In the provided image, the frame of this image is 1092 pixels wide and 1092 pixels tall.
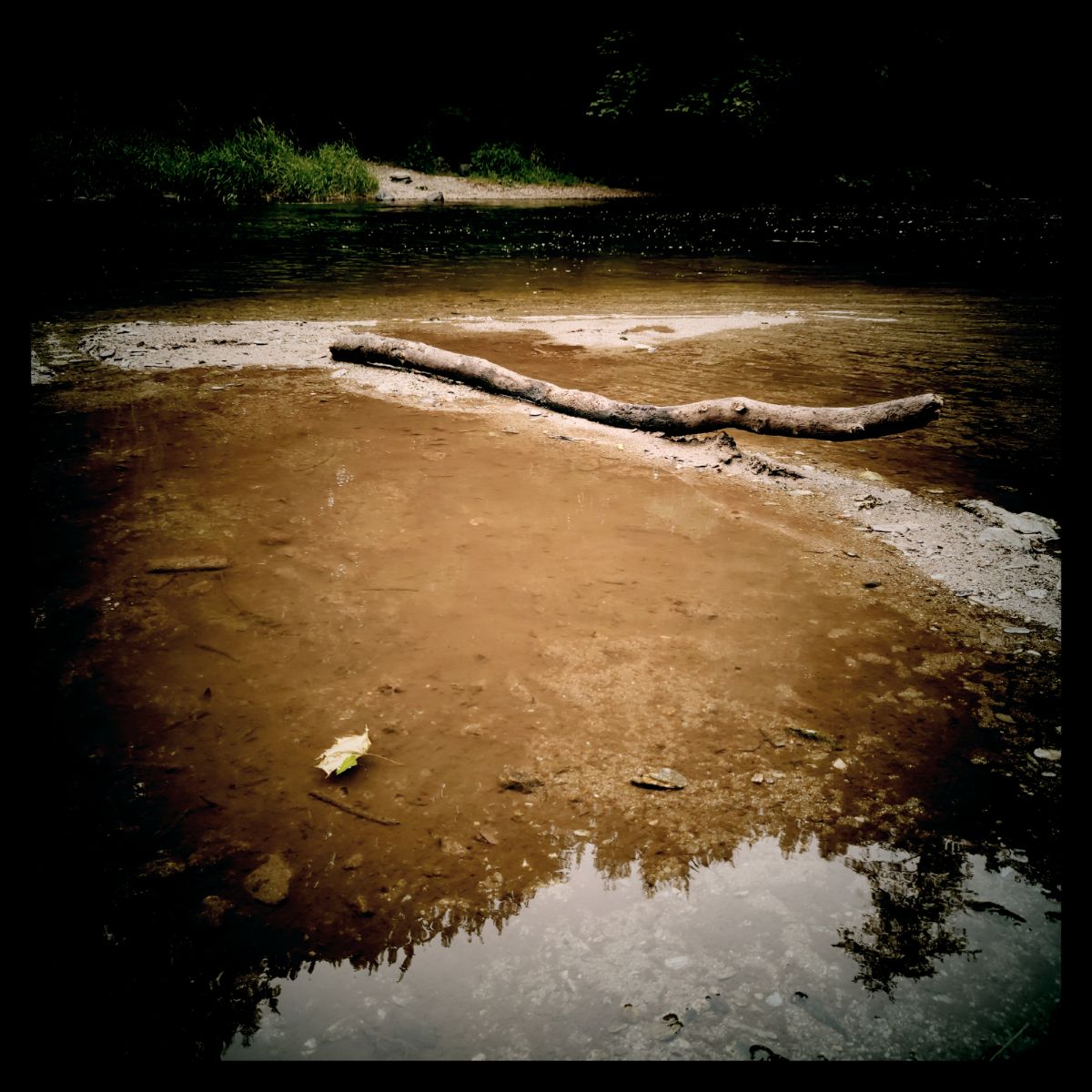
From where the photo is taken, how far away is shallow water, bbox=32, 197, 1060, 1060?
104cm

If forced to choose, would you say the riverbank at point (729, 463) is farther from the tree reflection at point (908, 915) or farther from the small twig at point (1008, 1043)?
the small twig at point (1008, 1043)

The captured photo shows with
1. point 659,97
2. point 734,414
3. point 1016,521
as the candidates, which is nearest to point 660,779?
point 1016,521

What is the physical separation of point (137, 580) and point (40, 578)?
30cm

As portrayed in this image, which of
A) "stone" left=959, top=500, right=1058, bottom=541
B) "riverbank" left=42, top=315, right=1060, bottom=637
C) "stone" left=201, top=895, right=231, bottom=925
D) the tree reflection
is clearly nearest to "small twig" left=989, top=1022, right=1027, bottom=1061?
the tree reflection

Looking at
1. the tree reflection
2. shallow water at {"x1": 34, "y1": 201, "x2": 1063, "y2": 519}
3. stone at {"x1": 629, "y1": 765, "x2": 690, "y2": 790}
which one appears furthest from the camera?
shallow water at {"x1": 34, "y1": 201, "x2": 1063, "y2": 519}

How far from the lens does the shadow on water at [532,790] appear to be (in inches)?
40.8

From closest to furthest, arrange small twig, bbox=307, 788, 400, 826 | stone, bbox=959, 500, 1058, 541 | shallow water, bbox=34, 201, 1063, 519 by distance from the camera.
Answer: small twig, bbox=307, 788, 400, 826
stone, bbox=959, 500, 1058, 541
shallow water, bbox=34, 201, 1063, 519

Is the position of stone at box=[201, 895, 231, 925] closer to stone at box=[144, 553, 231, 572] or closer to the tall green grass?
stone at box=[144, 553, 231, 572]

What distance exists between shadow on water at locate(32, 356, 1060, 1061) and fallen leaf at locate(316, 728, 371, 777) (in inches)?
1.1

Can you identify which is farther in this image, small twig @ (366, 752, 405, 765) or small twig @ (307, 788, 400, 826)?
small twig @ (366, 752, 405, 765)

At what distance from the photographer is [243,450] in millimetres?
3020

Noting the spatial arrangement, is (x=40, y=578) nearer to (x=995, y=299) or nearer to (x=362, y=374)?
(x=362, y=374)

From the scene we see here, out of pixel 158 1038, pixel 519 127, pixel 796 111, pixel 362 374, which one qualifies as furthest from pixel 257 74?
pixel 158 1038

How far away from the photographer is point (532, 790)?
A: 4.67 feet
